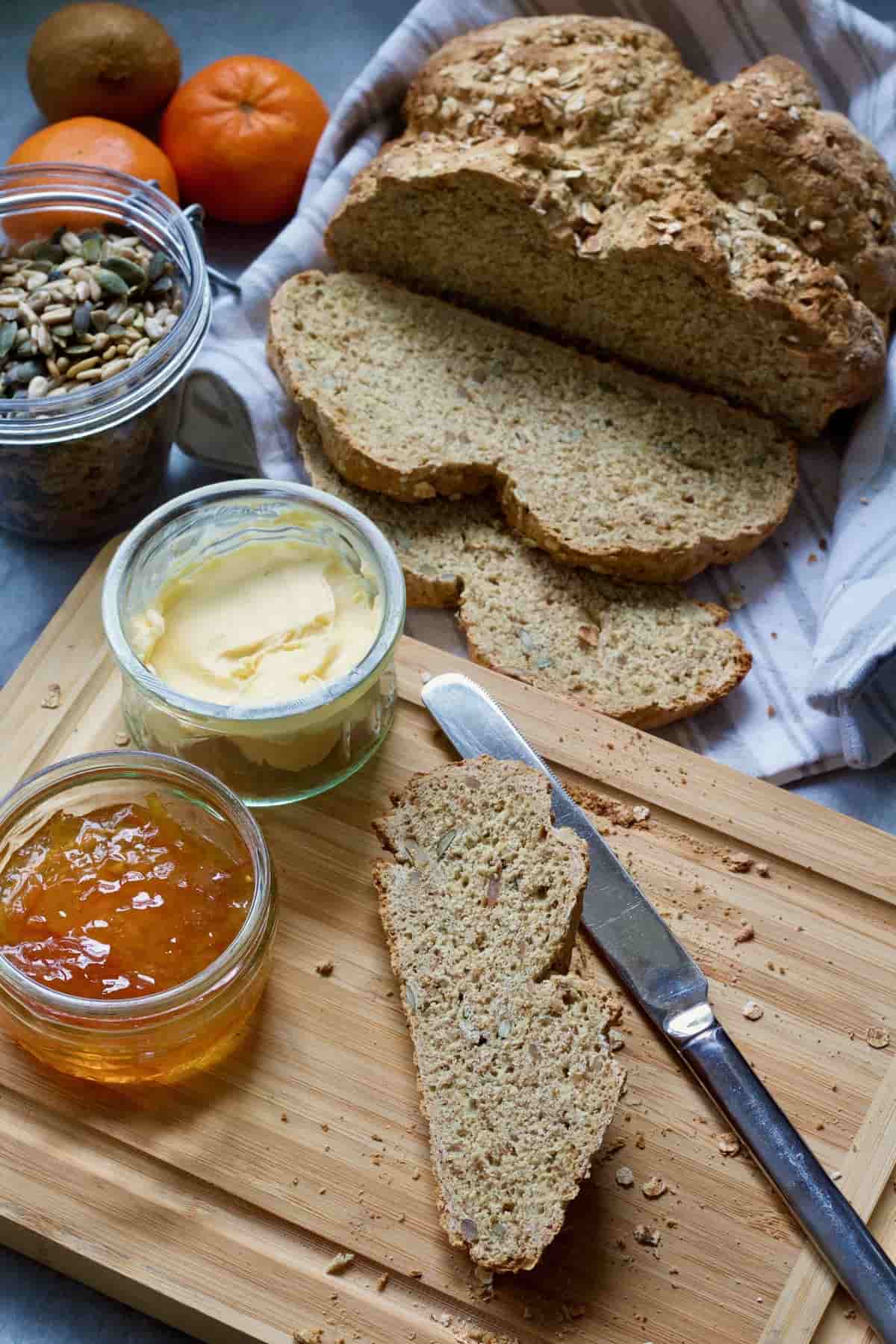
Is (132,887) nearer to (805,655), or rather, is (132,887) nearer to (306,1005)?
(306,1005)

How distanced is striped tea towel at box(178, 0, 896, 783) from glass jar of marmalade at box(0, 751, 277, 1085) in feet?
3.25

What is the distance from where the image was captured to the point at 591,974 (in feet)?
9.22

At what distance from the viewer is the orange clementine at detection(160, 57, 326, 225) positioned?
389 centimetres

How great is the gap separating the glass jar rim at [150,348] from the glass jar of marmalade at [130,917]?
0.90m

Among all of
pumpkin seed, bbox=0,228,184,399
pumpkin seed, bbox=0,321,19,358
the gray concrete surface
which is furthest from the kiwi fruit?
pumpkin seed, bbox=0,321,19,358

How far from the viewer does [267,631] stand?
293cm

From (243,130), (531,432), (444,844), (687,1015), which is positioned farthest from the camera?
(243,130)

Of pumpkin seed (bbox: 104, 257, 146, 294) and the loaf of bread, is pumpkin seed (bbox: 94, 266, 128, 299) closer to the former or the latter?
pumpkin seed (bbox: 104, 257, 146, 294)

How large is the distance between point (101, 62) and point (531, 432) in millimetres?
1699

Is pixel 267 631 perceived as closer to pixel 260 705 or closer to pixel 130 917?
pixel 260 705

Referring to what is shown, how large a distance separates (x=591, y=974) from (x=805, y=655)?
118 centimetres

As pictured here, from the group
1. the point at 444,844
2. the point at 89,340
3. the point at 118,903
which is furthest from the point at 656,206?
the point at 118,903

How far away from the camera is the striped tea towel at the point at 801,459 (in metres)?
3.38

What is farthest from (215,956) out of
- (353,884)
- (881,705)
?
(881,705)
